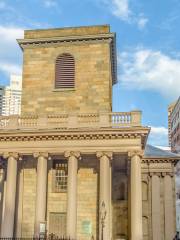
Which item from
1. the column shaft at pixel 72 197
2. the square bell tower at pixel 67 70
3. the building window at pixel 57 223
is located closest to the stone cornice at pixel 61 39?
the square bell tower at pixel 67 70

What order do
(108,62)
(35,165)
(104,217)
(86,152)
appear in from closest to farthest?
1. (104,217)
2. (86,152)
3. (35,165)
4. (108,62)

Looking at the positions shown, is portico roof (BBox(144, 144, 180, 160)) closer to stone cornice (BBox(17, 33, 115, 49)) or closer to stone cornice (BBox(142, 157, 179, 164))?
stone cornice (BBox(142, 157, 179, 164))

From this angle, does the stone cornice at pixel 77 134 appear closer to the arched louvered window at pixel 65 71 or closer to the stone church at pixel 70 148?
the stone church at pixel 70 148

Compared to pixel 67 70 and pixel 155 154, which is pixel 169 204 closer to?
pixel 155 154

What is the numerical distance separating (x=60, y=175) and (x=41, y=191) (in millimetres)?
2980

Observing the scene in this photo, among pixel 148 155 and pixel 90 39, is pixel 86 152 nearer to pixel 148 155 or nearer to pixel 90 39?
pixel 90 39

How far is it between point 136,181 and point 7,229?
9366 millimetres

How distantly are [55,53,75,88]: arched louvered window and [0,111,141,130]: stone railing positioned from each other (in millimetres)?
4458

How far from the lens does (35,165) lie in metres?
31.8

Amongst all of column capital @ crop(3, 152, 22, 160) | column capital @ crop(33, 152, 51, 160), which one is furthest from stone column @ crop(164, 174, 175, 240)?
column capital @ crop(3, 152, 22, 160)

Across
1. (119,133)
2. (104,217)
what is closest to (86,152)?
(119,133)

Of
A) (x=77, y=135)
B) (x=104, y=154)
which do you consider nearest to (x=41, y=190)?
(x=77, y=135)

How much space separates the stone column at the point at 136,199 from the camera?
27.6 meters

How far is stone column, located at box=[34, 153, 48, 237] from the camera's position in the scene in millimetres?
28250
